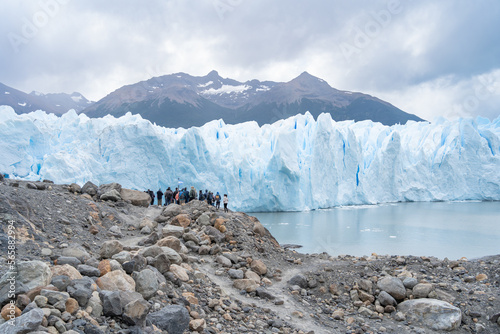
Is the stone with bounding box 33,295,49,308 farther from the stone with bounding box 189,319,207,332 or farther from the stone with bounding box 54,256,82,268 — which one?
the stone with bounding box 189,319,207,332

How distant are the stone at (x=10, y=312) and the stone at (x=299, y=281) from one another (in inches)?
148

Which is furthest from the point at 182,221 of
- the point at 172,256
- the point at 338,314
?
the point at 338,314

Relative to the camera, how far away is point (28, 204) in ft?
17.1

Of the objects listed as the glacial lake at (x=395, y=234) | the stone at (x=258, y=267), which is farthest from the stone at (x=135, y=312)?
the glacial lake at (x=395, y=234)

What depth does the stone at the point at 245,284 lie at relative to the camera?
14.7ft

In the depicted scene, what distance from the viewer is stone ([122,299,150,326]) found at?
96.5 inches

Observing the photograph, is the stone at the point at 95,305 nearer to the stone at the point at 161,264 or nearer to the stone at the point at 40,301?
the stone at the point at 40,301

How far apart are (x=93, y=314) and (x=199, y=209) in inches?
201

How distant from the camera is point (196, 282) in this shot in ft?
13.3

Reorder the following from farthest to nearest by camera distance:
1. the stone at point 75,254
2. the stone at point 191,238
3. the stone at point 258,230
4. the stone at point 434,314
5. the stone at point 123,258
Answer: the stone at point 258,230
the stone at point 191,238
the stone at point 434,314
the stone at point 75,254
the stone at point 123,258

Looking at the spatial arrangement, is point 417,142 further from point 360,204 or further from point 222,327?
point 222,327

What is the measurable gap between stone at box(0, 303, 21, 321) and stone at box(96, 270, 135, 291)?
767 mm

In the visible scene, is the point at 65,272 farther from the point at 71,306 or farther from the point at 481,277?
the point at 481,277

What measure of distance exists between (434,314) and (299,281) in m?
1.77
